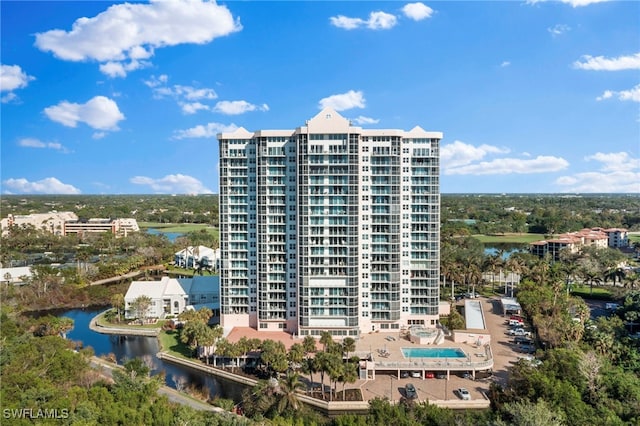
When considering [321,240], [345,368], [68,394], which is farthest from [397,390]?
[68,394]

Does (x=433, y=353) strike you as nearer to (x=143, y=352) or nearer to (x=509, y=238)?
(x=143, y=352)

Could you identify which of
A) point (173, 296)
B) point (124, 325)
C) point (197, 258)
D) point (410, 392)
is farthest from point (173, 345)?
point (197, 258)

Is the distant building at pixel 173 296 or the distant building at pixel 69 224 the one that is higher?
the distant building at pixel 69 224

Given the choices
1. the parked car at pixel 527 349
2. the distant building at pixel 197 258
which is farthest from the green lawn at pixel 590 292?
the distant building at pixel 197 258

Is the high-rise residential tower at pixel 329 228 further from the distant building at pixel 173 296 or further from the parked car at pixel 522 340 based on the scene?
the distant building at pixel 173 296

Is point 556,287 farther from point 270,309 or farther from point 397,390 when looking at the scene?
point 270,309

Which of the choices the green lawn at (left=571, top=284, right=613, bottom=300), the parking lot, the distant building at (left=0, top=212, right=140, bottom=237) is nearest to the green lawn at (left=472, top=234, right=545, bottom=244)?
the green lawn at (left=571, top=284, right=613, bottom=300)
